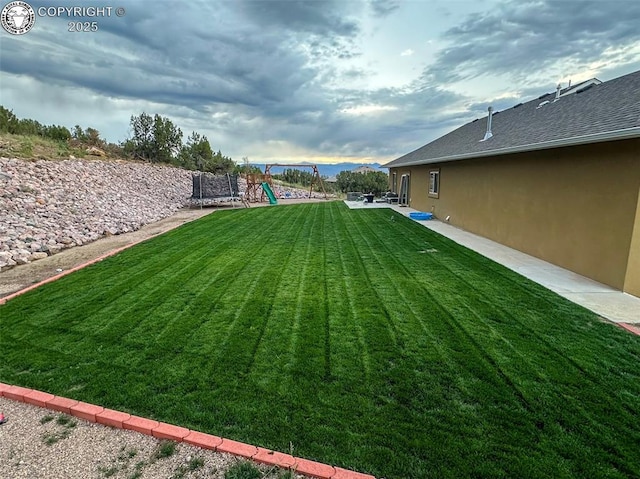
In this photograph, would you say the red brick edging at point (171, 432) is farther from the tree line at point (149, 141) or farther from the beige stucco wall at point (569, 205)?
the tree line at point (149, 141)

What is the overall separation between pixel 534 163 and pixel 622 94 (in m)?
1.96

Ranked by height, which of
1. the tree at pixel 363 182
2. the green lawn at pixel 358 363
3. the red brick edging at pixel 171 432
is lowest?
the red brick edging at pixel 171 432

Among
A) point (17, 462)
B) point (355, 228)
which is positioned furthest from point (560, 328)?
point (355, 228)

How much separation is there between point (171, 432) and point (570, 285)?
219 inches

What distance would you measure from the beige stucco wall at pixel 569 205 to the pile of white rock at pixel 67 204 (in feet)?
33.2

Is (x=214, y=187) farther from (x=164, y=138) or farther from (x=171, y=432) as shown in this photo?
(x=171, y=432)

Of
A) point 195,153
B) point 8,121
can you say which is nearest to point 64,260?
point 8,121

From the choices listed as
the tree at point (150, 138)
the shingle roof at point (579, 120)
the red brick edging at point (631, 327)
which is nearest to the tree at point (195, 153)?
the tree at point (150, 138)

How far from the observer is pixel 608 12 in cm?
857

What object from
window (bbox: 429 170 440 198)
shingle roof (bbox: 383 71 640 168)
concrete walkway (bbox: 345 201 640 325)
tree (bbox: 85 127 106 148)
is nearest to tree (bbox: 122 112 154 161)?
tree (bbox: 85 127 106 148)

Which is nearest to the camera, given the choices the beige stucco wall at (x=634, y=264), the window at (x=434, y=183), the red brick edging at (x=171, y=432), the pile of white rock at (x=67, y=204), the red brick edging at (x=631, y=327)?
the red brick edging at (x=171, y=432)

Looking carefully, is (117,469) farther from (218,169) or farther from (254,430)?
(218,169)

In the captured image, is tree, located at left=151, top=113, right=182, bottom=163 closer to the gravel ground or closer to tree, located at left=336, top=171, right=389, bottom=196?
tree, located at left=336, top=171, right=389, bottom=196

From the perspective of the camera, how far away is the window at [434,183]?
39.6 feet
